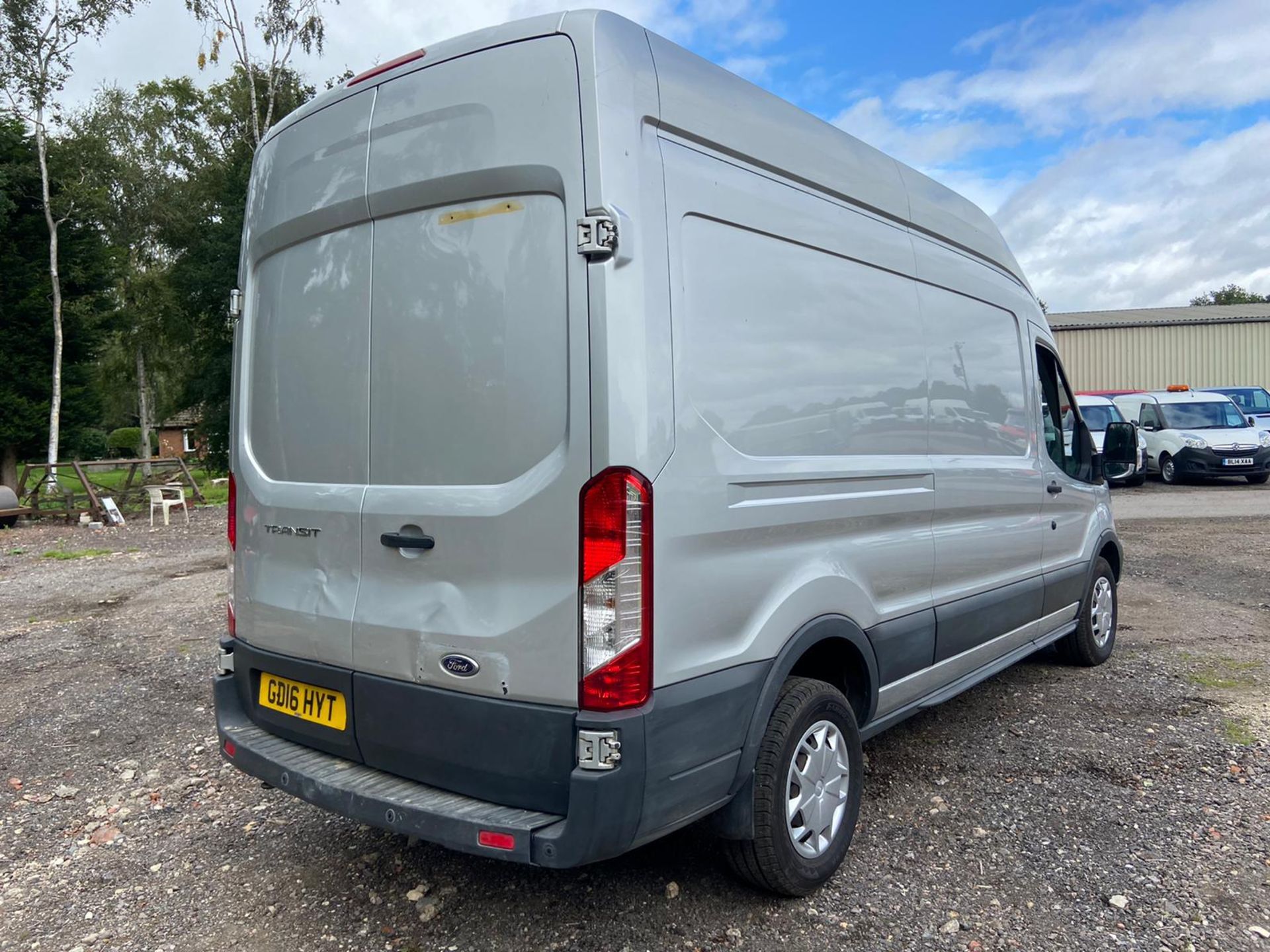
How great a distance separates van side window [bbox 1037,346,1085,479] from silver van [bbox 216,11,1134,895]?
179 cm

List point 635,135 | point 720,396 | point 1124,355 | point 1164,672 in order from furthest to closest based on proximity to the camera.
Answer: point 1124,355 < point 1164,672 < point 720,396 < point 635,135

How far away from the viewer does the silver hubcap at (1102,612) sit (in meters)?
5.62

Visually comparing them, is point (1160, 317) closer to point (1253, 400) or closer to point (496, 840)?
point (1253, 400)

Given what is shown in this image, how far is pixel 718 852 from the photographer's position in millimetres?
2936

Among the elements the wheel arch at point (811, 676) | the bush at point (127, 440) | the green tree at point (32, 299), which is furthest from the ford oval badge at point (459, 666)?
the bush at point (127, 440)

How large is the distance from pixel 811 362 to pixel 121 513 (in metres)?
16.1

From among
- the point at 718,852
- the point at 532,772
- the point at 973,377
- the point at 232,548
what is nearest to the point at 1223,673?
the point at 973,377

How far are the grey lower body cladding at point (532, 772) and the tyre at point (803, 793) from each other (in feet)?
0.64

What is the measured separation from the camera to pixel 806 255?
3.10 m

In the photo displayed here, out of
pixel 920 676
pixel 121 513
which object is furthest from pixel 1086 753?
pixel 121 513

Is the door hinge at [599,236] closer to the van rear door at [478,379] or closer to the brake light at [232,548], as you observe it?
the van rear door at [478,379]

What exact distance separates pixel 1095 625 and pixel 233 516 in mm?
5030

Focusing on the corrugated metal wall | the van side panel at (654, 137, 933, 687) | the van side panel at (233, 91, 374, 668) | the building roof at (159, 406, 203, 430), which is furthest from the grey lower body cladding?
the corrugated metal wall

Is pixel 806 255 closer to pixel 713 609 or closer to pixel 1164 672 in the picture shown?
pixel 713 609
